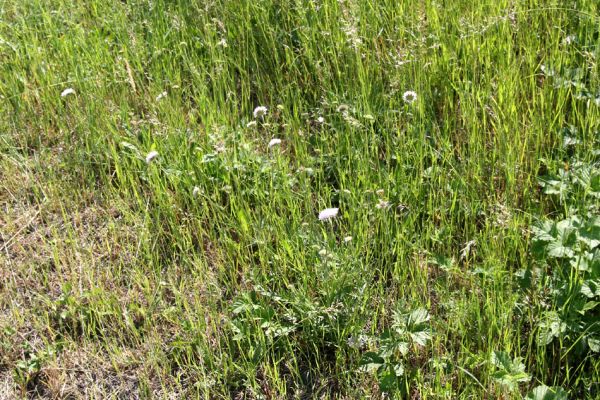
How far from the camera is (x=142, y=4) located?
391 centimetres

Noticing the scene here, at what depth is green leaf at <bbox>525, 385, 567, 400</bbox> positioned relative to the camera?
196 centimetres

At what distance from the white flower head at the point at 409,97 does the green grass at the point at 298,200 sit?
1.6 inches

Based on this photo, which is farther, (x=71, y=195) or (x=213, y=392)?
(x=71, y=195)

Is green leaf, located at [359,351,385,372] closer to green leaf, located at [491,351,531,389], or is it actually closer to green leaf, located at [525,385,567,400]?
green leaf, located at [491,351,531,389]

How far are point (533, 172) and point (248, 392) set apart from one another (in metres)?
1.36

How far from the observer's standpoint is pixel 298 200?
278cm

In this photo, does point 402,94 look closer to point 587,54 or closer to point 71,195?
point 587,54

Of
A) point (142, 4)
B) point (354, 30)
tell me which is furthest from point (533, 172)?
point (142, 4)

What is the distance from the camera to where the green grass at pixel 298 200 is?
2.29 m

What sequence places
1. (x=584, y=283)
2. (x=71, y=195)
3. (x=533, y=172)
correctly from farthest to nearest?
(x=71, y=195), (x=533, y=172), (x=584, y=283)

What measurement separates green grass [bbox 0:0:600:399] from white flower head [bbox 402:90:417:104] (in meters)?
0.04

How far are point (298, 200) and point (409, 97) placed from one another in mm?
646

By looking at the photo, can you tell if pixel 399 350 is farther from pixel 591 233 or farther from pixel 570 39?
pixel 570 39

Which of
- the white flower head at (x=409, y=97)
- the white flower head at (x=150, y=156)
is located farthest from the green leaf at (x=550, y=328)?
the white flower head at (x=150, y=156)
